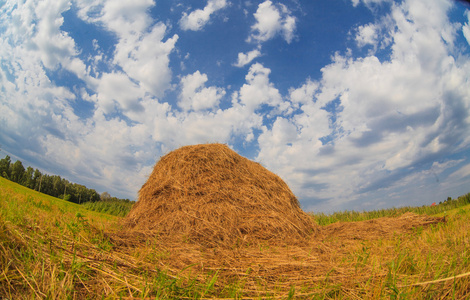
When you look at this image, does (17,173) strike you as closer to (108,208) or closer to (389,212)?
(108,208)

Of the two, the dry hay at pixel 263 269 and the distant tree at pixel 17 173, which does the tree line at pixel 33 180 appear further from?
the dry hay at pixel 263 269

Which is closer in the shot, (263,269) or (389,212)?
(263,269)

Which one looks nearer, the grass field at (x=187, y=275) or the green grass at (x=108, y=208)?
the grass field at (x=187, y=275)

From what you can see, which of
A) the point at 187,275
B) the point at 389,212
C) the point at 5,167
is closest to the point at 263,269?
the point at 187,275

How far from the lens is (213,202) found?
4578 mm

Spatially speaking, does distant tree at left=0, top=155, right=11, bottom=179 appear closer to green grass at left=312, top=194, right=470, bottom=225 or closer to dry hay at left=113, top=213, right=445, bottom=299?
dry hay at left=113, top=213, right=445, bottom=299

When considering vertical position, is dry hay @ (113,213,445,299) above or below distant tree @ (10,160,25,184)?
below

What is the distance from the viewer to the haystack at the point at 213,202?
409 centimetres

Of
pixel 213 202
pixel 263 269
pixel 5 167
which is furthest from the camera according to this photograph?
pixel 5 167

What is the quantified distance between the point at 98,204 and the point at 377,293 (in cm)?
969

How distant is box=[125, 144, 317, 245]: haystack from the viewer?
4.09 metres

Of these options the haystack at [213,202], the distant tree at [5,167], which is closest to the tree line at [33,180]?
the distant tree at [5,167]

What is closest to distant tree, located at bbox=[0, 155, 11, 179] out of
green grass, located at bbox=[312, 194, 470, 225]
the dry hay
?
the dry hay

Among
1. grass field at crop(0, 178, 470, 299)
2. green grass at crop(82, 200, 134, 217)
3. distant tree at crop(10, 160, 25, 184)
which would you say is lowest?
green grass at crop(82, 200, 134, 217)
